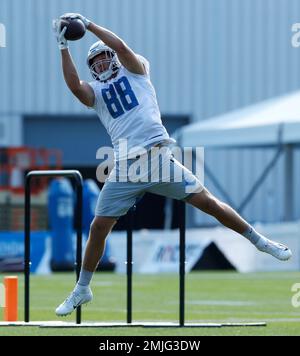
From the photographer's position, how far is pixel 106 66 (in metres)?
10.8

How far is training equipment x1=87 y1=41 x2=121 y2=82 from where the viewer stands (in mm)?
10750

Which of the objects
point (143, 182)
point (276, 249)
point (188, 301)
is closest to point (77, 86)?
point (143, 182)

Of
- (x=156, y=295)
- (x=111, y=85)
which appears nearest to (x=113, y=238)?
(x=156, y=295)

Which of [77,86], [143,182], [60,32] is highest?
[60,32]

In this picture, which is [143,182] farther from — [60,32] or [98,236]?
[60,32]

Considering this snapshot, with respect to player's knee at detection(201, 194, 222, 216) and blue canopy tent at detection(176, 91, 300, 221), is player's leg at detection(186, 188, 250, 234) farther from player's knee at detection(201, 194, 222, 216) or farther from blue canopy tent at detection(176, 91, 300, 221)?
blue canopy tent at detection(176, 91, 300, 221)

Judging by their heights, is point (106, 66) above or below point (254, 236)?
above

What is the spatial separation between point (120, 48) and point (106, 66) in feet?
1.08

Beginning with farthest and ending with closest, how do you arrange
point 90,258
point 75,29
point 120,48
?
point 90,258 → point 120,48 → point 75,29

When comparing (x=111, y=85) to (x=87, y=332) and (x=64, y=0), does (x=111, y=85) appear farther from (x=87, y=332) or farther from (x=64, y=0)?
(x=64, y=0)

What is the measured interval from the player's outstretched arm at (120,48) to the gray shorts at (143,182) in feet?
2.37

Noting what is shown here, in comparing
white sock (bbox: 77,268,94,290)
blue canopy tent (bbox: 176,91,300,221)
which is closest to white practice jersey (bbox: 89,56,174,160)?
white sock (bbox: 77,268,94,290)

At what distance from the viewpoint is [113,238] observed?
25609mm

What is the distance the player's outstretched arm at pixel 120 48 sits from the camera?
1046 cm
